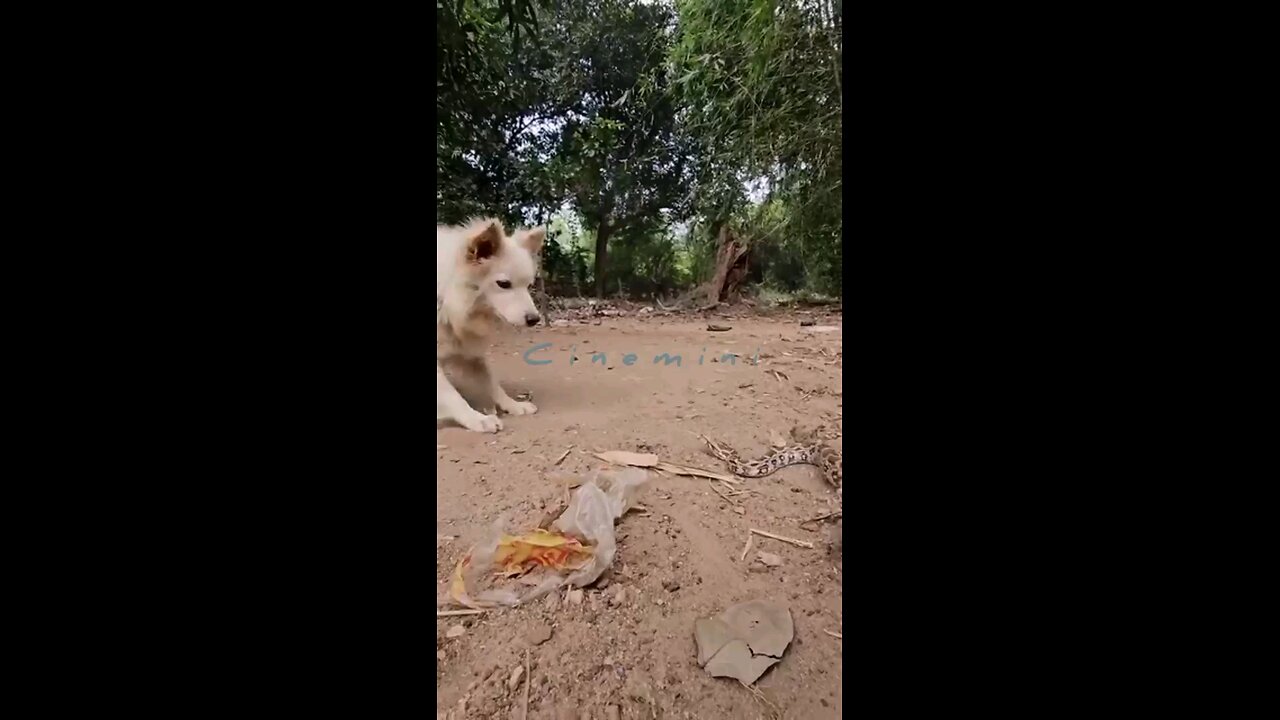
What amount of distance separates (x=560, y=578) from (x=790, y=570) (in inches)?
13.2

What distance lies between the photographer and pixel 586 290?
0.90 meters

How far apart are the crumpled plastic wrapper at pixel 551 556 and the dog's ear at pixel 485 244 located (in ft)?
1.24

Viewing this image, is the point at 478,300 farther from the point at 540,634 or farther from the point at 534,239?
the point at 540,634

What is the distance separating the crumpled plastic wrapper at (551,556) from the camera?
77 centimetres

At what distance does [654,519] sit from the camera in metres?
0.84

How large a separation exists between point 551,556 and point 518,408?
0.75 ft

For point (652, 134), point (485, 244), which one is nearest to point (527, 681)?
point (485, 244)

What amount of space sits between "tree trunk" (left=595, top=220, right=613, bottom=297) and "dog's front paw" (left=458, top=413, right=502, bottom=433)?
25cm

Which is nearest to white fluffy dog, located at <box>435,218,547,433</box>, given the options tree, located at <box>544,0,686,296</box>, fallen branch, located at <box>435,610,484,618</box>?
tree, located at <box>544,0,686,296</box>

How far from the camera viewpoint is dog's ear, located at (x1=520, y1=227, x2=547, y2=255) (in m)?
0.87

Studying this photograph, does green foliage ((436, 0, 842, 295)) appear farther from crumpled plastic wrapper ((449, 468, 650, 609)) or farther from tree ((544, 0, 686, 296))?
crumpled plastic wrapper ((449, 468, 650, 609))

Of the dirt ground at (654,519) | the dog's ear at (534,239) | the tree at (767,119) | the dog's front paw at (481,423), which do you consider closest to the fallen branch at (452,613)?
the dirt ground at (654,519)

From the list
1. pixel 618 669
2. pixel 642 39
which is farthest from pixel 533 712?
pixel 642 39

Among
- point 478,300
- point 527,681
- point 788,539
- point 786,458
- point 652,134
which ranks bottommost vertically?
point 527,681
